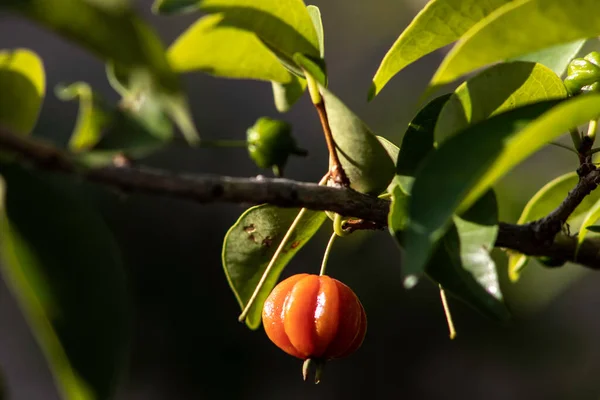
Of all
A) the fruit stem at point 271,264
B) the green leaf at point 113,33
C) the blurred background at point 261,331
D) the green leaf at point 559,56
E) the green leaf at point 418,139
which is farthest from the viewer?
the blurred background at point 261,331

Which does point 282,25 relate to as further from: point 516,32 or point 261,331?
point 261,331

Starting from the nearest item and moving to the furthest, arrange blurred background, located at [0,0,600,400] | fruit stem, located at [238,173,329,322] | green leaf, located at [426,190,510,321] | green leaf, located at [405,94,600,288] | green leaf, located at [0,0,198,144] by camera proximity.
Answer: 1. green leaf, located at [0,0,198,144]
2. green leaf, located at [405,94,600,288]
3. green leaf, located at [426,190,510,321]
4. fruit stem, located at [238,173,329,322]
5. blurred background, located at [0,0,600,400]

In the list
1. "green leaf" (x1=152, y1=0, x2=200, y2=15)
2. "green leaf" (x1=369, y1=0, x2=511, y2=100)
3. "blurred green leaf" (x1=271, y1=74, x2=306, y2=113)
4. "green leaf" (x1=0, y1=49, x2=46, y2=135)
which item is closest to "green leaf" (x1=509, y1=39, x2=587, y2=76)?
"green leaf" (x1=369, y1=0, x2=511, y2=100)

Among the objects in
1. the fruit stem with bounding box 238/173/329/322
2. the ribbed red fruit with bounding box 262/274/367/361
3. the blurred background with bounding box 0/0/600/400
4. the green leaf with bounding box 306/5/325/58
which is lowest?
the blurred background with bounding box 0/0/600/400

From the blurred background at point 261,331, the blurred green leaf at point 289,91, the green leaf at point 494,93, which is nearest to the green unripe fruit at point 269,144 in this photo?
the blurred green leaf at point 289,91

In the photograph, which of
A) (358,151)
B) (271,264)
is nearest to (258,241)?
(271,264)

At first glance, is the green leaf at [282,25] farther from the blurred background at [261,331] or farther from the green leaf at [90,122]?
the blurred background at [261,331]

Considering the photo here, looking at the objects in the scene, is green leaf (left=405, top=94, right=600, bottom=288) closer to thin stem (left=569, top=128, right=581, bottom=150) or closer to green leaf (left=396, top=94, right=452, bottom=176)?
green leaf (left=396, top=94, right=452, bottom=176)
